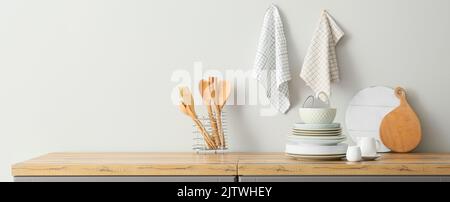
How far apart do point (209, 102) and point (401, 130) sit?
0.90m

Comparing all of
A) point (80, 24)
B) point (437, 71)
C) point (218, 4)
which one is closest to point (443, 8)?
point (437, 71)

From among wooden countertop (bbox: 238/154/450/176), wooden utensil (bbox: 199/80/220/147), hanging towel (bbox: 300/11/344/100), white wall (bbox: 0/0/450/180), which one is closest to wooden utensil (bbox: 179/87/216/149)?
wooden utensil (bbox: 199/80/220/147)

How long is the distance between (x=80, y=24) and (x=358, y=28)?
1.33m

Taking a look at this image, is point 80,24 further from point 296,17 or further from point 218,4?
point 296,17

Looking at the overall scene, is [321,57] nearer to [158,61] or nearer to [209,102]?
[209,102]

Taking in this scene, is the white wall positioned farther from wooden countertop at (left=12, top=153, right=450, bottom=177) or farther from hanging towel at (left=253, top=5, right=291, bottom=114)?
wooden countertop at (left=12, top=153, right=450, bottom=177)

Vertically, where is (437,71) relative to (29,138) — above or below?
above

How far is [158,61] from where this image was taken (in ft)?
11.2

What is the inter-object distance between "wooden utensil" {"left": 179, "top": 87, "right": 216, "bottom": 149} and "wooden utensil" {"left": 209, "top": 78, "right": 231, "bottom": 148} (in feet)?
0.20

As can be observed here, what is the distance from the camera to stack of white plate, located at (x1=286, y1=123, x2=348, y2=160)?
2967 mm

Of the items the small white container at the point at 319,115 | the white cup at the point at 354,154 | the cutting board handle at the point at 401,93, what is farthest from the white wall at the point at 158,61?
the white cup at the point at 354,154

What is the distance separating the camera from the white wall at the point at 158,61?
3.36m

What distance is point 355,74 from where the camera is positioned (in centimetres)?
337

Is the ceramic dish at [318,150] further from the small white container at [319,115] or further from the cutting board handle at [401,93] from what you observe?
the cutting board handle at [401,93]
